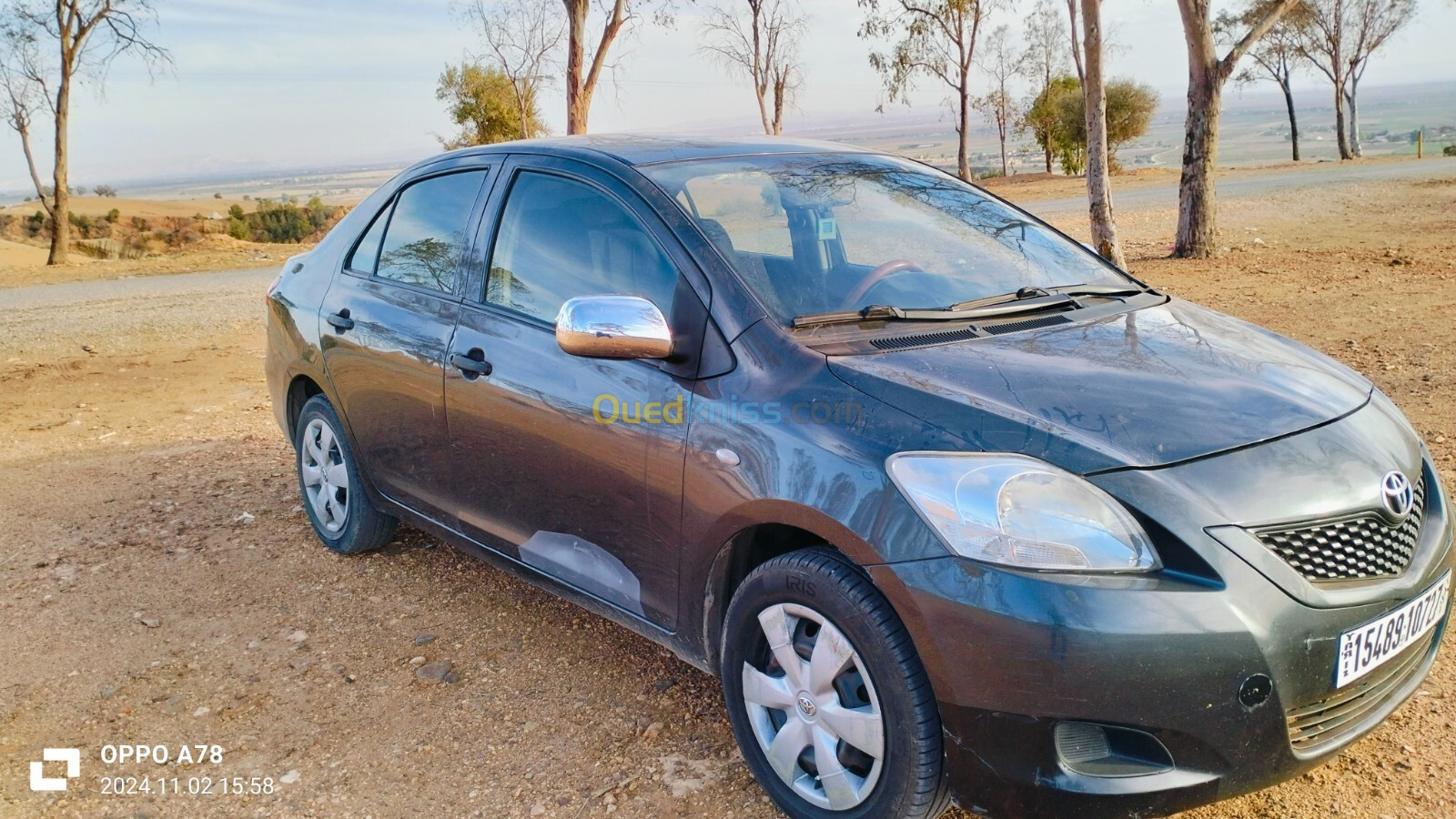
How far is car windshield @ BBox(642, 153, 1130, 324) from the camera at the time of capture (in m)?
3.05

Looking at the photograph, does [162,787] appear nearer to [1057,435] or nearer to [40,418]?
[1057,435]

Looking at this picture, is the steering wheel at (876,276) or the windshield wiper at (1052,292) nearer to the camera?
the steering wheel at (876,276)

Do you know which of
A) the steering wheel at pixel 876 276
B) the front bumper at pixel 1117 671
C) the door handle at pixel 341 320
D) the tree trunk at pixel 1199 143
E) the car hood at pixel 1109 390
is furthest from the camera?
the tree trunk at pixel 1199 143

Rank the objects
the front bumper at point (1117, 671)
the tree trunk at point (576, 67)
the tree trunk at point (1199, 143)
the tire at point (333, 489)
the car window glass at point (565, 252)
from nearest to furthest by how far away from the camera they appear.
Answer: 1. the front bumper at point (1117, 671)
2. the car window glass at point (565, 252)
3. the tire at point (333, 489)
4. the tree trunk at point (1199, 143)
5. the tree trunk at point (576, 67)

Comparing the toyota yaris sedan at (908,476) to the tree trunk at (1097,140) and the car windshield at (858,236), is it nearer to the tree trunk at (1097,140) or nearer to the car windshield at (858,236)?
the car windshield at (858,236)

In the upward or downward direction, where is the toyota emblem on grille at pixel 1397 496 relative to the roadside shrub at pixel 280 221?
downward

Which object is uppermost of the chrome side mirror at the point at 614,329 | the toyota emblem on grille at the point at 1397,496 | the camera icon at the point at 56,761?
the chrome side mirror at the point at 614,329

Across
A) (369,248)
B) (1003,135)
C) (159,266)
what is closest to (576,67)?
(159,266)

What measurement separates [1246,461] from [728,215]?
5.14ft

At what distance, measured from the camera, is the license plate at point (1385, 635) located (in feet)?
7.33

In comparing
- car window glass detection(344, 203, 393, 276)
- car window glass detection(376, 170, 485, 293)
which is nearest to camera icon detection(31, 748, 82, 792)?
car window glass detection(376, 170, 485, 293)

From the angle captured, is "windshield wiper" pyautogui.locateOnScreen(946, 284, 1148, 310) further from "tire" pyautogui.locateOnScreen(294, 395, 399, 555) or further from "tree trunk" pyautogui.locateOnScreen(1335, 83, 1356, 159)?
"tree trunk" pyautogui.locateOnScreen(1335, 83, 1356, 159)

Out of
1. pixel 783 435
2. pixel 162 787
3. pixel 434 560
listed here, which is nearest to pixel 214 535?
pixel 434 560

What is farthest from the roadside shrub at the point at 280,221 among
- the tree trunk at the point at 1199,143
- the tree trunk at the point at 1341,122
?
the tree trunk at the point at 1341,122
